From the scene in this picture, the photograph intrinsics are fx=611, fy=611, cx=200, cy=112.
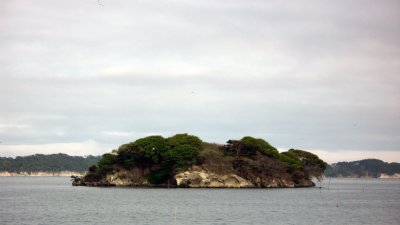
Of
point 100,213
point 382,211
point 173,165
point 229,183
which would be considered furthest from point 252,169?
point 100,213

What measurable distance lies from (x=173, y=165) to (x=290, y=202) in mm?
50054

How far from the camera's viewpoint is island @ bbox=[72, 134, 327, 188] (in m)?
152

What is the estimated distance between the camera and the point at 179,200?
107 m

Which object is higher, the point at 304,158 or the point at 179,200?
the point at 304,158

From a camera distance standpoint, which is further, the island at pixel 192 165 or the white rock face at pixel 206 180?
the white rock face at pixel 206 180

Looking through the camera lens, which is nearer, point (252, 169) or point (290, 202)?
point (290, 202)

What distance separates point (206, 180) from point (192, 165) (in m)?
7.17

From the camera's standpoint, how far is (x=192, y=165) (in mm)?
150875

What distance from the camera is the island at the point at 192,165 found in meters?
152

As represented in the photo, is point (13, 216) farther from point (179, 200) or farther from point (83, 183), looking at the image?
point (83, 183)

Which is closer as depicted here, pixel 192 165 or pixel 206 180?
pixel 192 165

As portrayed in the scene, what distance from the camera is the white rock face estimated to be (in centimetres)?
15312

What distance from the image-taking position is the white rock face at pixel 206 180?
6029 inches

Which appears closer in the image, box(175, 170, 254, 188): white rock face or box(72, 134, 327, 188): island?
box(72, 134, 327, 188): island
